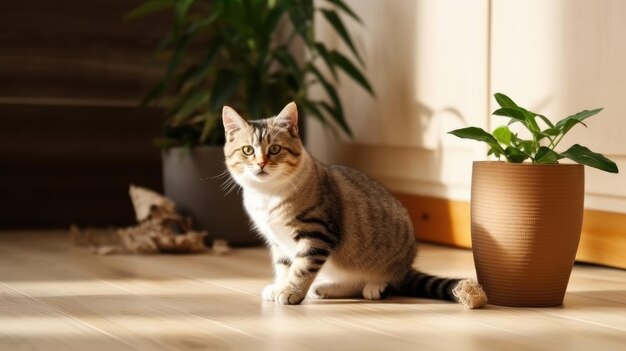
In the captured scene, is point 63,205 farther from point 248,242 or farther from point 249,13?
point 249,13

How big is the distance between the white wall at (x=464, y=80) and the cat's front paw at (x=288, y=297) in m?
0.92

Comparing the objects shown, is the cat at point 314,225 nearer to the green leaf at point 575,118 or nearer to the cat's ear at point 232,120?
the cat's ear at point 232,120

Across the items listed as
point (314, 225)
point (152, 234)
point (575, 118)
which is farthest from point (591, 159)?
point (152, 234)

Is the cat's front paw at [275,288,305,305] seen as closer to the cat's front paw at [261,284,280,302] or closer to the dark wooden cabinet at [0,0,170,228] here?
the cat's front paw at [261,284,280,302]

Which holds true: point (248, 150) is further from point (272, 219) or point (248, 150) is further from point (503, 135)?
point (503, 135)

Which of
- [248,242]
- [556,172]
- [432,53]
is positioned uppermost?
[432,53]

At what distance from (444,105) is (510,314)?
117cm

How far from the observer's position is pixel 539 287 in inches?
77.9

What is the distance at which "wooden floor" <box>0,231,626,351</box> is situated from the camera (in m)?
1.65

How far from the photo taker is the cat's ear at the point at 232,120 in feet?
7.05

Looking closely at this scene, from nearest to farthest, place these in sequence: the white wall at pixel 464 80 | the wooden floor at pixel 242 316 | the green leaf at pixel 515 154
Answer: the wooden floor at pixel 242 316 < the green leaf at pixel 515 154 < the white wall at pixel 464 80

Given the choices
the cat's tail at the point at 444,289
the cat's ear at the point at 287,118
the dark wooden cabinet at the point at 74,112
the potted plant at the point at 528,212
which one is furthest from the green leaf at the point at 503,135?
the dark wooden cabinet at the point at 74,112

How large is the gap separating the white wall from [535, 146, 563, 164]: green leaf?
0.50 metres

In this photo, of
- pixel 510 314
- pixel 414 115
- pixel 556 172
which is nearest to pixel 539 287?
pixel 510 314
